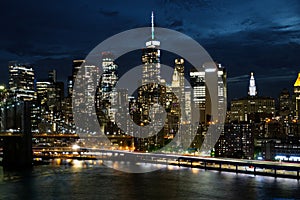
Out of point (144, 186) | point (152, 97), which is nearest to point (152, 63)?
point (152, 97)

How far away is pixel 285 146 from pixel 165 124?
18.1m

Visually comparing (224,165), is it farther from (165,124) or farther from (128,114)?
(128,114)

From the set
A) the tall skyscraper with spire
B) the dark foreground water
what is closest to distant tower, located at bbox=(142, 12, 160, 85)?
the tall skyscraper with spire

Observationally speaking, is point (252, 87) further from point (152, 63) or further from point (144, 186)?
point (144, 186)

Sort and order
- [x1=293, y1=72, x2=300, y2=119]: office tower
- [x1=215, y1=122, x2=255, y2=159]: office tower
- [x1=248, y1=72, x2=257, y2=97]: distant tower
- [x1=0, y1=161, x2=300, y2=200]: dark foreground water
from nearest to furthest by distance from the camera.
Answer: [x1=0, y1=161, x2=300, y2=200]: dark foreground water < [x1=215, y1=122, x2=255, y2=159]: office tower < [x1=293, y1=72, x2=300, y2=119]: office tower < [x1=248, y1=72, x2=257, y2=97]: distant tower

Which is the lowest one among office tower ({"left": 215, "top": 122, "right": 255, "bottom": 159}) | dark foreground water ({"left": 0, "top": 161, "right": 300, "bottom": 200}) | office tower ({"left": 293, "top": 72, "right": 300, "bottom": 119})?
dark foreground water ({"left": 0, "top": 161, "right": 300, "bottom": 200})

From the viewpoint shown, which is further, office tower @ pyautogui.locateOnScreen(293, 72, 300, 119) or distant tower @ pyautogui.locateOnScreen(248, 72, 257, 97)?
distant tower @ pyautogui.locateOnScreen(248, 72, 257, 97)

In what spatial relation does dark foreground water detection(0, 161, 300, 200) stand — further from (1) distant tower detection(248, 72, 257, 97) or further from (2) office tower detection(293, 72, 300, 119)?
(1) distant tower detection(248, 72, 257, 97)

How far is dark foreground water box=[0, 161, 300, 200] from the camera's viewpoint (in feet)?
49.9

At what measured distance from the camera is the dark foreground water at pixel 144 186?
1521 cm

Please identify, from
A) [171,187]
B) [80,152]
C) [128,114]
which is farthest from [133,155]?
Answer: [128,114]

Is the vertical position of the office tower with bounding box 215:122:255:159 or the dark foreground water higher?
the office tower with bounding box 215:122:255:159

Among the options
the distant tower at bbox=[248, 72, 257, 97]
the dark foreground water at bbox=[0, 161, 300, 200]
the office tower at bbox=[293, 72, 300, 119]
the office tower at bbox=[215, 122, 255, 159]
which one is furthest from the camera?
the distant tower at bbox=[248, 72, 257, 97]

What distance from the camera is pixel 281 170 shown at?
65.4 feet
